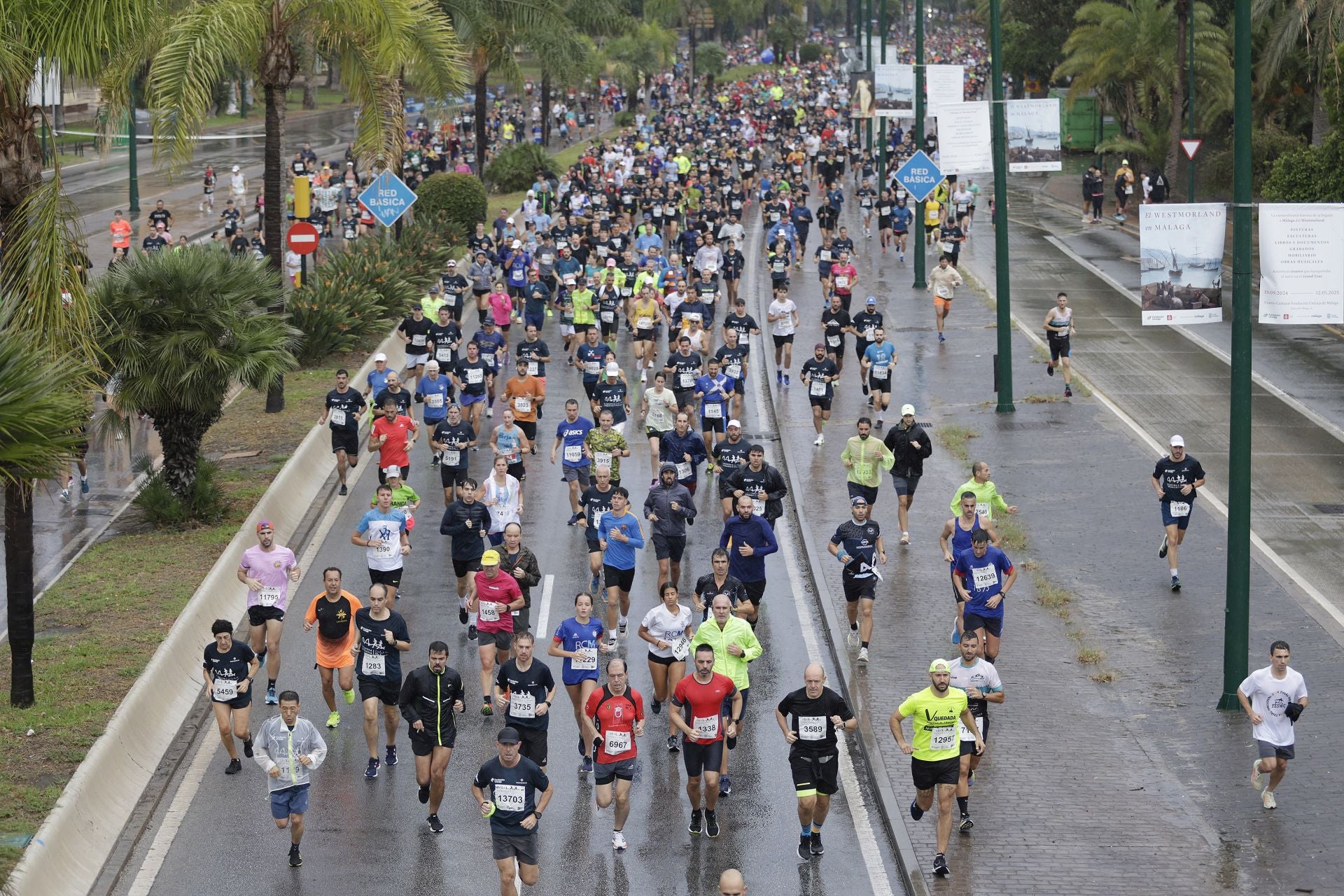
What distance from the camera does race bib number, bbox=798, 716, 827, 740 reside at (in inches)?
473

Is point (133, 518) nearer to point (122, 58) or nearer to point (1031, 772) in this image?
point (122, 58)

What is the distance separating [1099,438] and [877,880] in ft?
45.2

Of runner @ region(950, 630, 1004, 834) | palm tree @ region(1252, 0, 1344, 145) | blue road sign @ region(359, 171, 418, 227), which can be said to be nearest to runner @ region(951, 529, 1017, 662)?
runner @ region(950, 630, 1004, 834)

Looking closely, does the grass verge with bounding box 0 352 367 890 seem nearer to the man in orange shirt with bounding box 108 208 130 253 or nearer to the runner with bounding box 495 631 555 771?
the runner with bounding box 495 631 555 771

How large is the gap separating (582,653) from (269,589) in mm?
3096

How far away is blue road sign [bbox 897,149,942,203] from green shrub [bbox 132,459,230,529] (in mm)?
19316

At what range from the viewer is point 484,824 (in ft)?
41.9

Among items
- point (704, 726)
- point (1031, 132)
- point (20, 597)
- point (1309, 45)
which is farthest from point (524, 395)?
point (1309, 45)

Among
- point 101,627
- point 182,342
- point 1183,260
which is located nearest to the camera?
point 1183,260

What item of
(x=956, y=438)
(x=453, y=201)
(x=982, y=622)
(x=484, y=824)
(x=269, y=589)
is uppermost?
(x=453, y=201)

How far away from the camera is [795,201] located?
4353 cm

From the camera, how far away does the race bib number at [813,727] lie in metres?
12.0


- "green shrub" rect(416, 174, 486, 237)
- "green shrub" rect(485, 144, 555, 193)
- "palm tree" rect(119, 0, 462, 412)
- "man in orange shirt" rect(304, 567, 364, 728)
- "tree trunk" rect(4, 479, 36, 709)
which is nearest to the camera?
"man in orange shirt" rect(304, 567, 364, 728)

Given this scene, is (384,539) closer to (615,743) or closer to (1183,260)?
(615,743)
